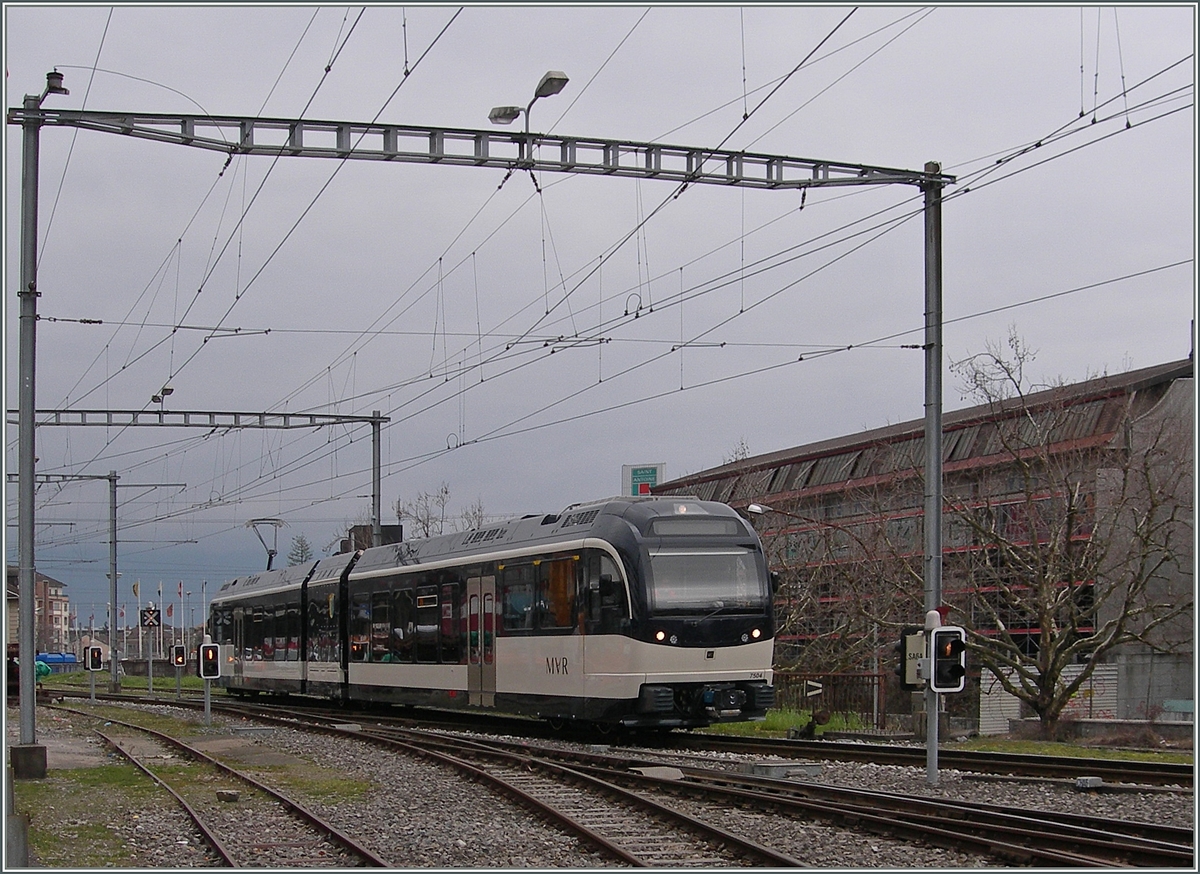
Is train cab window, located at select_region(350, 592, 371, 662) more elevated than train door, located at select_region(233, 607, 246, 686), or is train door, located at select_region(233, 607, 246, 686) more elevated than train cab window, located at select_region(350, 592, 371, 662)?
train cab window, located at select_region(350, 592, 371, 662)

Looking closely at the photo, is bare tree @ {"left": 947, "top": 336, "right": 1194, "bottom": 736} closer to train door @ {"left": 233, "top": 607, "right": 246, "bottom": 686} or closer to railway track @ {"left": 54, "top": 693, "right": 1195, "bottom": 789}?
railway track @ {"left": 54, "top": 693, "right": 1195, "bottom": 789}

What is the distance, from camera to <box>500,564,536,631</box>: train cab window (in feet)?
75.0

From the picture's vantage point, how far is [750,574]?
70.0 feet

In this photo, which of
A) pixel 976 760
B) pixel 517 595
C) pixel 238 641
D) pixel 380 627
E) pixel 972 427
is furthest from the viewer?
pixel 972 427

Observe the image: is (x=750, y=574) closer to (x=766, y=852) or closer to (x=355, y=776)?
(x=355, y=776)

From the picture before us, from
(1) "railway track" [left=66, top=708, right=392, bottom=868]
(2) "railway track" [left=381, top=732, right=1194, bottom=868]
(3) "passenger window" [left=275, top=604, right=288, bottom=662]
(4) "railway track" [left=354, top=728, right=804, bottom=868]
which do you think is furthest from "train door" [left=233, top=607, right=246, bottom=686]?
(2) "railway track" [left=381, top=732, right=1194, bottom=868]

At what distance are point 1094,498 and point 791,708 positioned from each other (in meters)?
8.63

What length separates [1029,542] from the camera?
35.2m

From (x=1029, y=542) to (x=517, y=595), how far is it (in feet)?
54.4

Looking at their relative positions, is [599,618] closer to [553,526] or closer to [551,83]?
[553,526]

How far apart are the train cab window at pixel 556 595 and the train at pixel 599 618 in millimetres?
30

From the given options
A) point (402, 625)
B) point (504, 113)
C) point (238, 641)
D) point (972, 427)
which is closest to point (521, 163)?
point (504, 113)

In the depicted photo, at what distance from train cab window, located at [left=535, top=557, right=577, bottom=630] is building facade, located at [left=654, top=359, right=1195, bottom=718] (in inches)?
262

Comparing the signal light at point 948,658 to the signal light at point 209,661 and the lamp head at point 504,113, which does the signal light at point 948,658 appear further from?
the signal light at point 209,661
